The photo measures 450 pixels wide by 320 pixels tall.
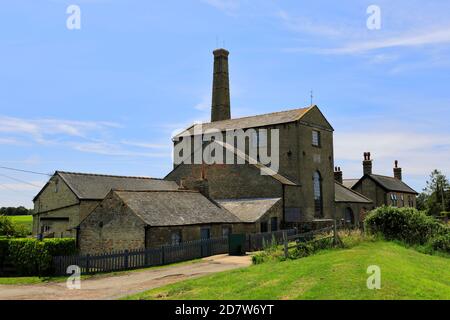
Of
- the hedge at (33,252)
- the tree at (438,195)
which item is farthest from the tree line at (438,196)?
the hedge at (33,252)

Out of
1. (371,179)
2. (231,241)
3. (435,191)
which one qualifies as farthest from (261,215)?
(435,191)

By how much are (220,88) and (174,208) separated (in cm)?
3120

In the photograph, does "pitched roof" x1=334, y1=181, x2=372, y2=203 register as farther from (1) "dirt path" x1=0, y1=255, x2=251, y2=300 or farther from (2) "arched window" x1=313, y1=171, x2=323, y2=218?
(1) "dirt path" x1=0, y1=255, x2=251, y2=300

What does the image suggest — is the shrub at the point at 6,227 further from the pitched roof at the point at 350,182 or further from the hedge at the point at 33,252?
the pitched roof at the point at 350,182

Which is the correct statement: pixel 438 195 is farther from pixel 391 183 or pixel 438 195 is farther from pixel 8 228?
pixel 8 228

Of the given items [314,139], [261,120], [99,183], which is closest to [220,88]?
[261,120]

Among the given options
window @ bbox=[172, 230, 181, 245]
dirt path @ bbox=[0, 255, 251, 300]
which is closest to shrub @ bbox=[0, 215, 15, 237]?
window @ bbox=[172, 230, 181, 245]

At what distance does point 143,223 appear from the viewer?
24812mm

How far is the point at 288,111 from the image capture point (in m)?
43.9

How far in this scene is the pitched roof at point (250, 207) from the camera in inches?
1308
